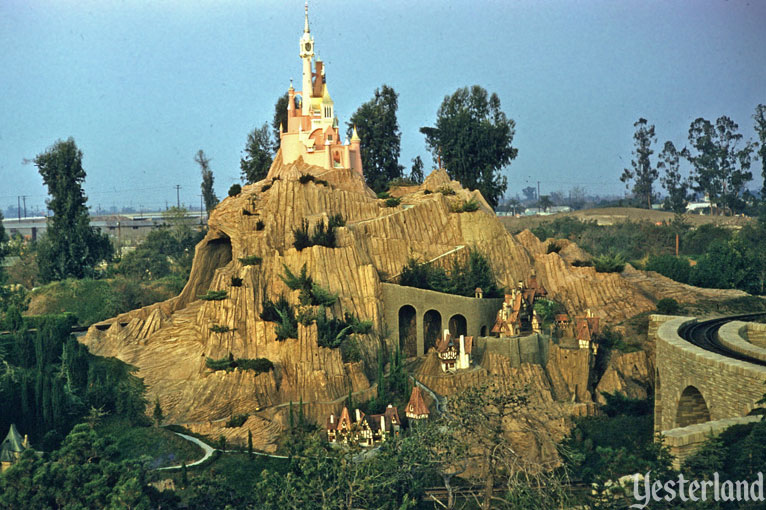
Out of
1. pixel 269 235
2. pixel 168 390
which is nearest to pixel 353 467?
pixel 168 390

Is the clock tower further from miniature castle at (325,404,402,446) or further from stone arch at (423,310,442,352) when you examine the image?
miniature castle at (325,404,402,446)

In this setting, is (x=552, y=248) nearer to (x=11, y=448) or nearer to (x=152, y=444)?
(x=152, y=444)

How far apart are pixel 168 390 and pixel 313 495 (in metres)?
18.8

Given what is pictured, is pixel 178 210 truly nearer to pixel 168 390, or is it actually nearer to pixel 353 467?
pixel 168 390

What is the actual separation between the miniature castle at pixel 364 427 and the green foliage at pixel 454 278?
1148cm

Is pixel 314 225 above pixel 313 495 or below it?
above

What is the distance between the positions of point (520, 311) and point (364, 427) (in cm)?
1483

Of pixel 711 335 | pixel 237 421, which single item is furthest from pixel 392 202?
pixel 711 335

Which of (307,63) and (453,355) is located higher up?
(307,63)

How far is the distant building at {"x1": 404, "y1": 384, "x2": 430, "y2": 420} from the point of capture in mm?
39500

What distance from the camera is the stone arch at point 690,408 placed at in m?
31.2

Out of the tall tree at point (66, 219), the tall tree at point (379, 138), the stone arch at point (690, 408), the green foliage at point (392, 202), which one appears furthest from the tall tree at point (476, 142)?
the stone arch at point (690, 408)

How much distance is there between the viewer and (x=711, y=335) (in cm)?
3672

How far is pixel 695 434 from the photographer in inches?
988
